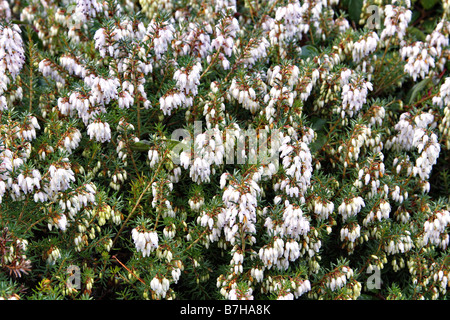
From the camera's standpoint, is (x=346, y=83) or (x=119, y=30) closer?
(x=119, y=30)

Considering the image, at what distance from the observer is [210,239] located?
422 cm

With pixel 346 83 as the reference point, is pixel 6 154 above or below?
below

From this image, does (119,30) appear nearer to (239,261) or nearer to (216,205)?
(216,205)

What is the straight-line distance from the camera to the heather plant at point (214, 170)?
4016 millimetres

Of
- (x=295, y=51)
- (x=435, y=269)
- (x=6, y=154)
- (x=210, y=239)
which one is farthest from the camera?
(x=295, y=51)

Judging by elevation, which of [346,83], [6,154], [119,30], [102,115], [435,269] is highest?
[119,30]

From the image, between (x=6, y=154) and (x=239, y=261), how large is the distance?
6.64ft

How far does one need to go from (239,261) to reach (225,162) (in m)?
1.09

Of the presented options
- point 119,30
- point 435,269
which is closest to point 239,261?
point 435,269

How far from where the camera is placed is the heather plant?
158 inches

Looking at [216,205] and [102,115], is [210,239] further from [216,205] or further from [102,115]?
[102,115]

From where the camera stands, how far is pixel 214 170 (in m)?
4.45

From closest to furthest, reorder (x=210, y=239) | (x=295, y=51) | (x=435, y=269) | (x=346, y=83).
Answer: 1. (x=210, y=239)
2. (x=435, y=269)
3. (x=346, y=83)
4. (x=295, y=51)
